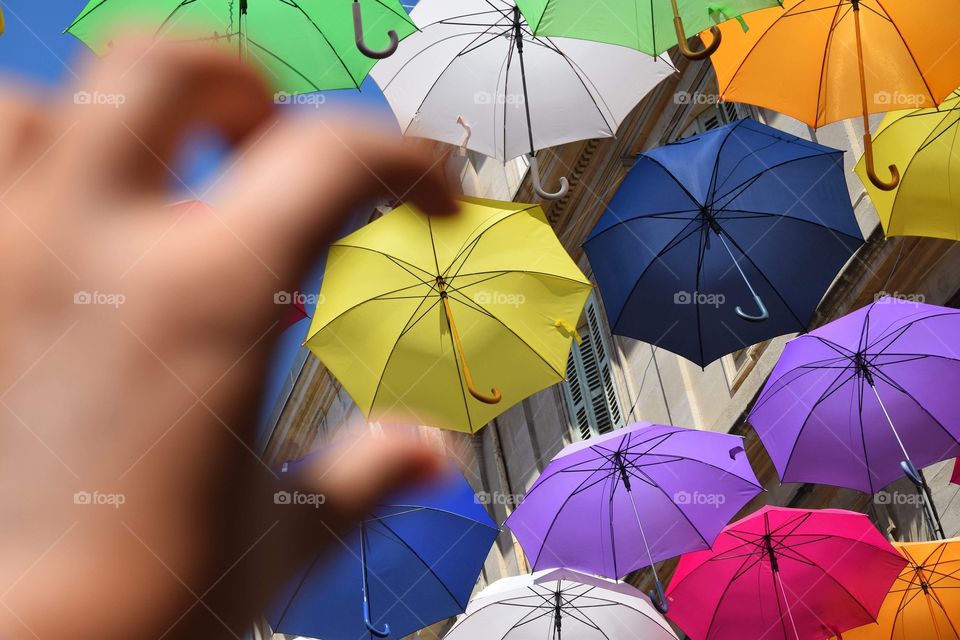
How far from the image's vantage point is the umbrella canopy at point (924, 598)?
8078mm

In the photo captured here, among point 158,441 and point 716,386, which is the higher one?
point 716,386

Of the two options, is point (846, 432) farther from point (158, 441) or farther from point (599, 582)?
point (158, 441)

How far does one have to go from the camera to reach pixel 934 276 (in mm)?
10664

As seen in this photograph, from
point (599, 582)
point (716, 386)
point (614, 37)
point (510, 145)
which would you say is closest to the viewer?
point (614, 37)

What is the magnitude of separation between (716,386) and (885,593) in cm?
614

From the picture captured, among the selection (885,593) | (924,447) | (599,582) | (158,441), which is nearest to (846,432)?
(924,447)

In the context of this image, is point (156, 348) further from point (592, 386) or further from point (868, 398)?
point (592, 386)

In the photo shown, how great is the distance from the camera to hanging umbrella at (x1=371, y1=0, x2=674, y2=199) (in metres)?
9.20
